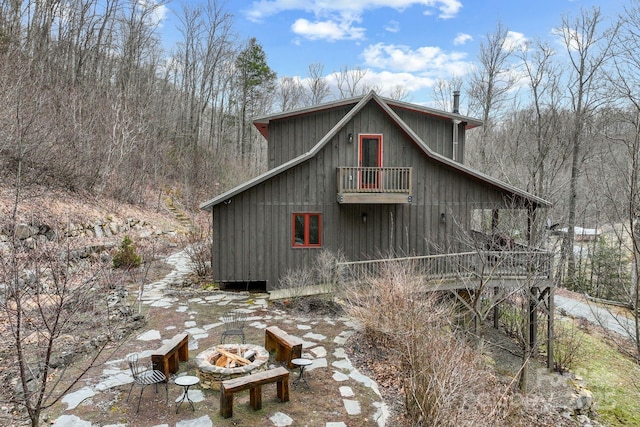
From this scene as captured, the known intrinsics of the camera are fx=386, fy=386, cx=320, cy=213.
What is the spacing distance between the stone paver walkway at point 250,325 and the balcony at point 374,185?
3.97m

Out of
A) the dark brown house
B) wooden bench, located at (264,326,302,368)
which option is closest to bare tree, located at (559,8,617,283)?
the dark brown house

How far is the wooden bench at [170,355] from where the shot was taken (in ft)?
19.4

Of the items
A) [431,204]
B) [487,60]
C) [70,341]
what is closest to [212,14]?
[487,60]

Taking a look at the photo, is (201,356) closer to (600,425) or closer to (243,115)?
(600,425)

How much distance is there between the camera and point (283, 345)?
6816mm

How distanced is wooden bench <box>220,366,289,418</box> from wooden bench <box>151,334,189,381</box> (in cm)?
114

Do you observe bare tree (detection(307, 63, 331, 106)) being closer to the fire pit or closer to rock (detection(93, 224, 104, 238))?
rock (detection(93, 224, 104, 238))

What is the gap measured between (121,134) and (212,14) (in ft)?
55.1

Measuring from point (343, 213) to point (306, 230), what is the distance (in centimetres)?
134

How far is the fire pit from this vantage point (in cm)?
585

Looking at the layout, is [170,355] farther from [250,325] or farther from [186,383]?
[250,325]

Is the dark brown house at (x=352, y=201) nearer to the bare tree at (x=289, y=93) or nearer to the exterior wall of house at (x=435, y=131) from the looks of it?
the exterior wall of house at (x=435, y=131)

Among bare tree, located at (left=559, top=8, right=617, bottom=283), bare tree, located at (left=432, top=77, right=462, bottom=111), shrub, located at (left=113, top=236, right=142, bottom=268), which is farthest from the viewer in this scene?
bare tree, located at (left=432, top=77, right=462, bottom=111)

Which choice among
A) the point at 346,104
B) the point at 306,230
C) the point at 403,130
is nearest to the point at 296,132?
the point at 346,104
